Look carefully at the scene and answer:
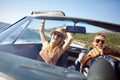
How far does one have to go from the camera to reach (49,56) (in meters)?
2.56

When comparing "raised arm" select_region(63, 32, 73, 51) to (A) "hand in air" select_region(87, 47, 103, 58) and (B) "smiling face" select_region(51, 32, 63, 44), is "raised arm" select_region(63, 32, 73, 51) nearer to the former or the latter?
(B) "smiling face" select_region(51, 32, 63, 44)

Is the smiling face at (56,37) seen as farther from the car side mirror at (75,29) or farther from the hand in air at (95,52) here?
the hand in air at (95,52)

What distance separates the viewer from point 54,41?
108 inches

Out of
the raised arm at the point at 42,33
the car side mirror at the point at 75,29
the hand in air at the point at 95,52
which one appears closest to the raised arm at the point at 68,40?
the car side mirror at the point at 75,29

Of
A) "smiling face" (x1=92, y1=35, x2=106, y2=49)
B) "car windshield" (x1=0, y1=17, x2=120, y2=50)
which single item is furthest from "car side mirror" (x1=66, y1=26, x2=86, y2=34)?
"smiling face" (x1=92, y1=35, x2=106, y2=49)

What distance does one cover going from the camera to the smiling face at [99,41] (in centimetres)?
284

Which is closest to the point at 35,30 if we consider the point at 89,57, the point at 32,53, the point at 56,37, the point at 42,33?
the point at 42,33

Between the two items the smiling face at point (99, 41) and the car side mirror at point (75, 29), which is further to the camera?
the smiling face at point (99, 41)

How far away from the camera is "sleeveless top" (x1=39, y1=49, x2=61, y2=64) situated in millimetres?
2468

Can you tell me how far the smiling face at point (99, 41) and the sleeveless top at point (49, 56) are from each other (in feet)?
1.44

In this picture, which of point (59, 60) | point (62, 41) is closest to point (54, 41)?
point (62, 41)

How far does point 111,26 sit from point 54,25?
568mm

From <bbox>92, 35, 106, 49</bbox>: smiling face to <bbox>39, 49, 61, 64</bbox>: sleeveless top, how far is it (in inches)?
17.2

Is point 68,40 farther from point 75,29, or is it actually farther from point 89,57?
point 89,57
